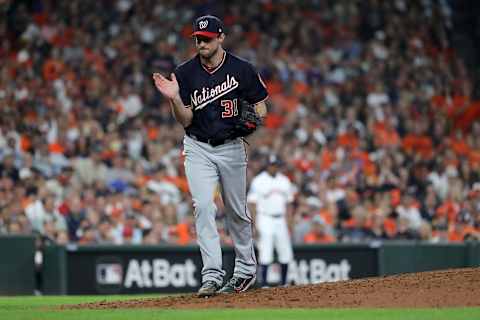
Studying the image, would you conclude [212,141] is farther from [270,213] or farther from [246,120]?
A: [270,213]

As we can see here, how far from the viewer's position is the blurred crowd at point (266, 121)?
1777cm

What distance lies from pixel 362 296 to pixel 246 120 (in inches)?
66.7

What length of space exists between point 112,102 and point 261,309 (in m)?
12.3

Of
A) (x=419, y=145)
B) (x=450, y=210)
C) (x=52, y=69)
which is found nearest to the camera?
(x=450, y=210)

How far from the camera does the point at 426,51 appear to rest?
2419 cm

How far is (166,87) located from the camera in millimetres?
8680

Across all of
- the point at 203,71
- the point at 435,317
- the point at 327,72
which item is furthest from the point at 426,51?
the point at 435,317

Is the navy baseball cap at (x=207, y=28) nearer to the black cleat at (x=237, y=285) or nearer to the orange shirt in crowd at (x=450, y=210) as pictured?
the black cleat at (x=237, y=285)

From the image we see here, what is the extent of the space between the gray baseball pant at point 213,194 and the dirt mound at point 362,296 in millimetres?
293

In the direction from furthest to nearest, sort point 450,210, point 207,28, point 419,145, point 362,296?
1. point 419,145
2. point 450,210
3. point 207,28
4. point 362,296

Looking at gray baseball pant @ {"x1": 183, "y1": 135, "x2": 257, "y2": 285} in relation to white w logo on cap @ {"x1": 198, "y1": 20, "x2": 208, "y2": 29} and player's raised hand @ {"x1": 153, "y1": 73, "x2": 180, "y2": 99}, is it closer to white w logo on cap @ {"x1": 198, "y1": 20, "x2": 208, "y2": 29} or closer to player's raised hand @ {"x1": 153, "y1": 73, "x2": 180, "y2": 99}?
player's raised hand @ {"x1": 153, "y1": 73, "x2": 180, "y2": 99}

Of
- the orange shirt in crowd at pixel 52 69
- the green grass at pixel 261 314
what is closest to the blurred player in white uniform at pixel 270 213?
the orange shirt in crowd at pixel 52 69

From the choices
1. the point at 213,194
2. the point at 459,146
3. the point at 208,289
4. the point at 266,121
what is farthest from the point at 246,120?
the point at 459,146

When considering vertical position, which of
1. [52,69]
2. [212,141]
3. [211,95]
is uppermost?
[52,69]
